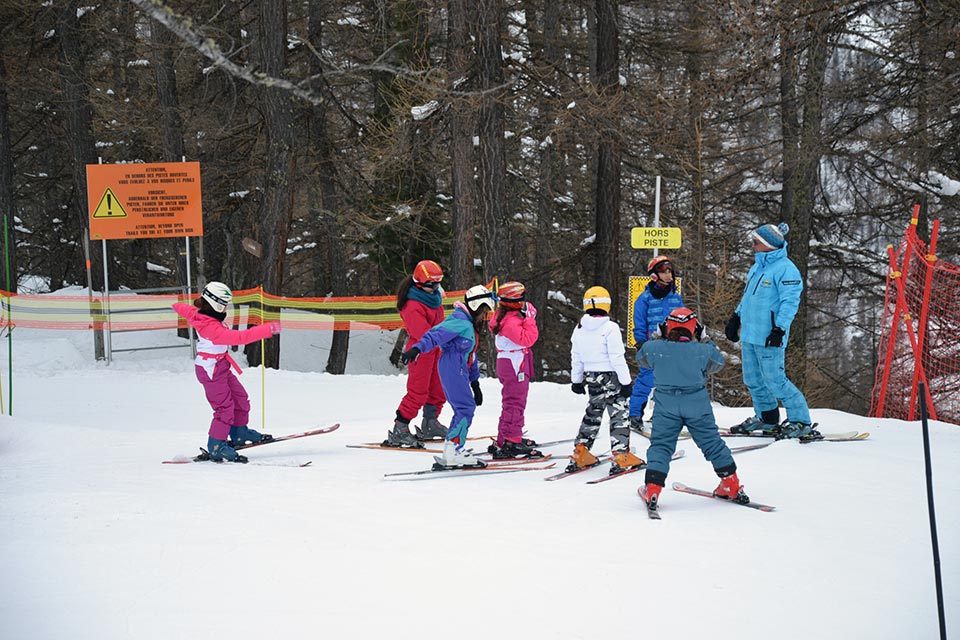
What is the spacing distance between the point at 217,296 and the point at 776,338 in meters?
5.17

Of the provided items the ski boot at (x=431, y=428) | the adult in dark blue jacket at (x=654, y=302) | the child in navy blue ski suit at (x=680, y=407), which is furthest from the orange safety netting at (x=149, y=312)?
the child in navy blue ski suit at (x=680, y=407)

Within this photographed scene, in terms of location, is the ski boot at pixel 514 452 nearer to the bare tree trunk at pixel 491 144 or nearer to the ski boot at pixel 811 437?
the ski boot at pixel 811 437

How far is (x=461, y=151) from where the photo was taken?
48.1 ft

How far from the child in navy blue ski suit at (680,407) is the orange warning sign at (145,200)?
36.5 ft

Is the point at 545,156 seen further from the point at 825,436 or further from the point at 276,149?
the point at 825,436

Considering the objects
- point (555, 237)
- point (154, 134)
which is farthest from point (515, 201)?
point (154, 134)

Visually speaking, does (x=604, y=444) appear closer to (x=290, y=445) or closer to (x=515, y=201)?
(x=290, y=445)

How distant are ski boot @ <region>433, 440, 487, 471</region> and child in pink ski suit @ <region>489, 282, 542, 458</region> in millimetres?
590

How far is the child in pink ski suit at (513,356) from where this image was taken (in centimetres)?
783

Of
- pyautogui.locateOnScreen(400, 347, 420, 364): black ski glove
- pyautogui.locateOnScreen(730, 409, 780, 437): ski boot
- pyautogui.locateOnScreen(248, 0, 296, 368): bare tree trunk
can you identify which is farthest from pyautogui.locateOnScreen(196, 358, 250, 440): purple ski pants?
pyautogui.locateOnScreen(248, 0, 296, 368): bare tree trunk

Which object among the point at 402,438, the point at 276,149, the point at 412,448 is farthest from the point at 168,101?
the point at 412,448

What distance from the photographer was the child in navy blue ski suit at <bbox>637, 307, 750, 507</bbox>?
615cm

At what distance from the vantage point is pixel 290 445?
30.4 ft

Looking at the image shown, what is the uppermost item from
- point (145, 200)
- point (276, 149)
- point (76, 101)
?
point (76, 101)
